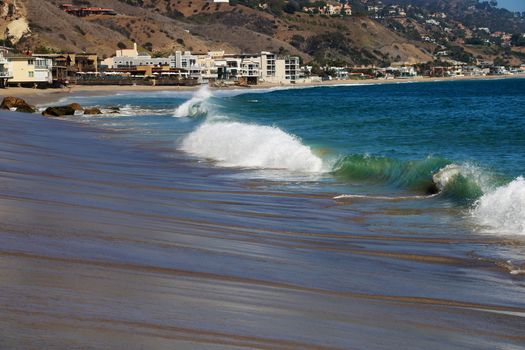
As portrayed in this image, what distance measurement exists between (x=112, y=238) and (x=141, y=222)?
1546 millimetres

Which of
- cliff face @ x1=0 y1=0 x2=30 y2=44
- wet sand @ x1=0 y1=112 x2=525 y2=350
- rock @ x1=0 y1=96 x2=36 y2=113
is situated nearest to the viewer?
wet sand @ x1=0 y1=112 x2=525 y2=350

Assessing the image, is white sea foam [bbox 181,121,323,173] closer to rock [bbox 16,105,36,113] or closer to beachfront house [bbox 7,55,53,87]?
rock [bbox 16,105,36,113]

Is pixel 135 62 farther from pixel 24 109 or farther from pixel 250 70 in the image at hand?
pixel 24 109

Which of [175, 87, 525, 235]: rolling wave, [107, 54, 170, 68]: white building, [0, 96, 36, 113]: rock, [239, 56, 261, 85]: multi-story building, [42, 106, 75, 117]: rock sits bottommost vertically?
[175, 87, 525, 235]: rolling wave

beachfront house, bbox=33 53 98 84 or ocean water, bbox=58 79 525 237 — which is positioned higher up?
beachfront house, bbox=33 53 98 84

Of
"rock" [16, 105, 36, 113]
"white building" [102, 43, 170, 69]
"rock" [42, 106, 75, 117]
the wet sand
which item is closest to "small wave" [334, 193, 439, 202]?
the wet sand

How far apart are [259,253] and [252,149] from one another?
47.7ft

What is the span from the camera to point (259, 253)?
10109 mm

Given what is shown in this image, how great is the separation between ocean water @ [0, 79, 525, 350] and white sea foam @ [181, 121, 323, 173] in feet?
0.94

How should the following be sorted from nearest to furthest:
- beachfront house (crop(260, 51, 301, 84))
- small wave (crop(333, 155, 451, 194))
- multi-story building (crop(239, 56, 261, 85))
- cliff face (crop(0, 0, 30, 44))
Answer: small wave (crop(333, 155, 451, 194)) < cliff face (crop(0, 0, 30, 44)) < multi-story building (crop(239, 56, 261, 85)) < beachfront house (crop(260, 51, 301, 84))

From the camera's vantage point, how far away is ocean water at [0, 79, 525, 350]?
6672mm

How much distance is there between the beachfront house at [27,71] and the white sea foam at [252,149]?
74.9 m

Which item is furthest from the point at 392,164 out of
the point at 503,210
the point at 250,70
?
the point at 250,70

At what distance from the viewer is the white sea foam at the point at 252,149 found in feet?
73.1
